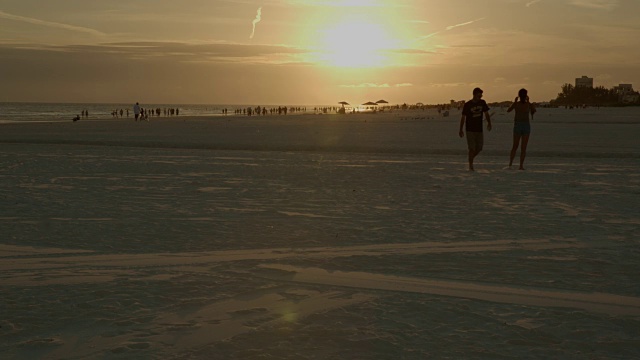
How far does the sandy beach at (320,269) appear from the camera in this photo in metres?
4.31

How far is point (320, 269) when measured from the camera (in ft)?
20.4

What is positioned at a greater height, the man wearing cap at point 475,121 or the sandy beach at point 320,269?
the man wearing cap at point 475,121

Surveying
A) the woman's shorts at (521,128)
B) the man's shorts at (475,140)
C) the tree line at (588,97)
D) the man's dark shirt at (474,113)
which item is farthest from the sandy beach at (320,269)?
the tree line at (588,97)

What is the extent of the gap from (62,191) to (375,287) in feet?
26.8

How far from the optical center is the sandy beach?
4312 millimetres

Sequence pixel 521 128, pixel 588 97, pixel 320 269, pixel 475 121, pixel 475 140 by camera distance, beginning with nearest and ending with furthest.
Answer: pixel 320 269 < pixel 475 140 < pixel 475 121 < pixel 521 128 < pixel 588 97

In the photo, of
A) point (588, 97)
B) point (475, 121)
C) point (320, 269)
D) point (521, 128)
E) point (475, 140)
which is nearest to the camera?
point (320, 269)

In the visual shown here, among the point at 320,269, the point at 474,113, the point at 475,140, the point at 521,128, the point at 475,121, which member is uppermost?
the point at 474,113

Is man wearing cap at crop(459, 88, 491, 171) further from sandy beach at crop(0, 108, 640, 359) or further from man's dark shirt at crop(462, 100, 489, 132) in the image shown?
sandy beach at crop(0, 108, 640, 359)

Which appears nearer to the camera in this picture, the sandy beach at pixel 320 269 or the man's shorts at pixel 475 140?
the sandy beach at pixel 320 269

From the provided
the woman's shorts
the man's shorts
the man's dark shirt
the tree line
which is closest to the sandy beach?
the man's shorts

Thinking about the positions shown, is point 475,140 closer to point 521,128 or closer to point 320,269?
point 521,128

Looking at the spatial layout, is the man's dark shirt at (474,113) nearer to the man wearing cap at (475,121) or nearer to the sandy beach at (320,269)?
the man wearing cap at (475,121)

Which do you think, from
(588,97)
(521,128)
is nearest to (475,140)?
(521,128)
